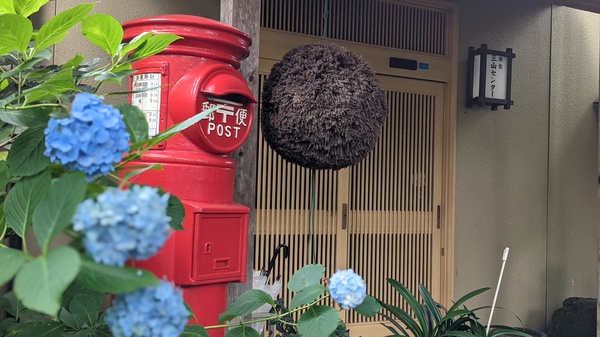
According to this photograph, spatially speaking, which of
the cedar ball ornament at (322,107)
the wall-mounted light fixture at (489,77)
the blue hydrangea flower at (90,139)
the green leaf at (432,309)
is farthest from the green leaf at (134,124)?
the wall-mounted light fixture at (489,77)

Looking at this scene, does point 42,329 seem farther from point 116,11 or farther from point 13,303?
point 116,11

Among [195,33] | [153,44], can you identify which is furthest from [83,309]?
[195,33]

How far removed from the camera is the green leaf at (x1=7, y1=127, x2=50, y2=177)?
3.33 ft

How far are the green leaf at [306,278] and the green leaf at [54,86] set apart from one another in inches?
24.0

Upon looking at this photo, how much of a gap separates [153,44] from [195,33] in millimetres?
782

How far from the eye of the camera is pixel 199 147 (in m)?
2.13

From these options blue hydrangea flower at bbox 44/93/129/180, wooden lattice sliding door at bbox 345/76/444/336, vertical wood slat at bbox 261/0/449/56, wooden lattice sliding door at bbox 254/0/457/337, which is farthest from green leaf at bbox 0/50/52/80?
wooden lattice sliding door at bbox 345/76/444/336

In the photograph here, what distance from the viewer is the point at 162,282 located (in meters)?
0.73

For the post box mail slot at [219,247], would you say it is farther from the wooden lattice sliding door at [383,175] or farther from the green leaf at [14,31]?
→ the wooden lattice sliding door at [383,175]

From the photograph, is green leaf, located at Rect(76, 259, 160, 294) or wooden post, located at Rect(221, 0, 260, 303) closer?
green leaf, located at Rect(76, 259, 160, 294)

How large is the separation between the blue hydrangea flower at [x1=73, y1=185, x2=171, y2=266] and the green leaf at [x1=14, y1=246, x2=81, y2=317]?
26 mm

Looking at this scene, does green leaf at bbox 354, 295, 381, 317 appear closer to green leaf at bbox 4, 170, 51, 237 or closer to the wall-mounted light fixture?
green leaf at bbox 4, 170, 51, 237

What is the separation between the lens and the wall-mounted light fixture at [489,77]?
4266 mm

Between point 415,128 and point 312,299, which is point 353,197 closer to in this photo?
point 415,128
